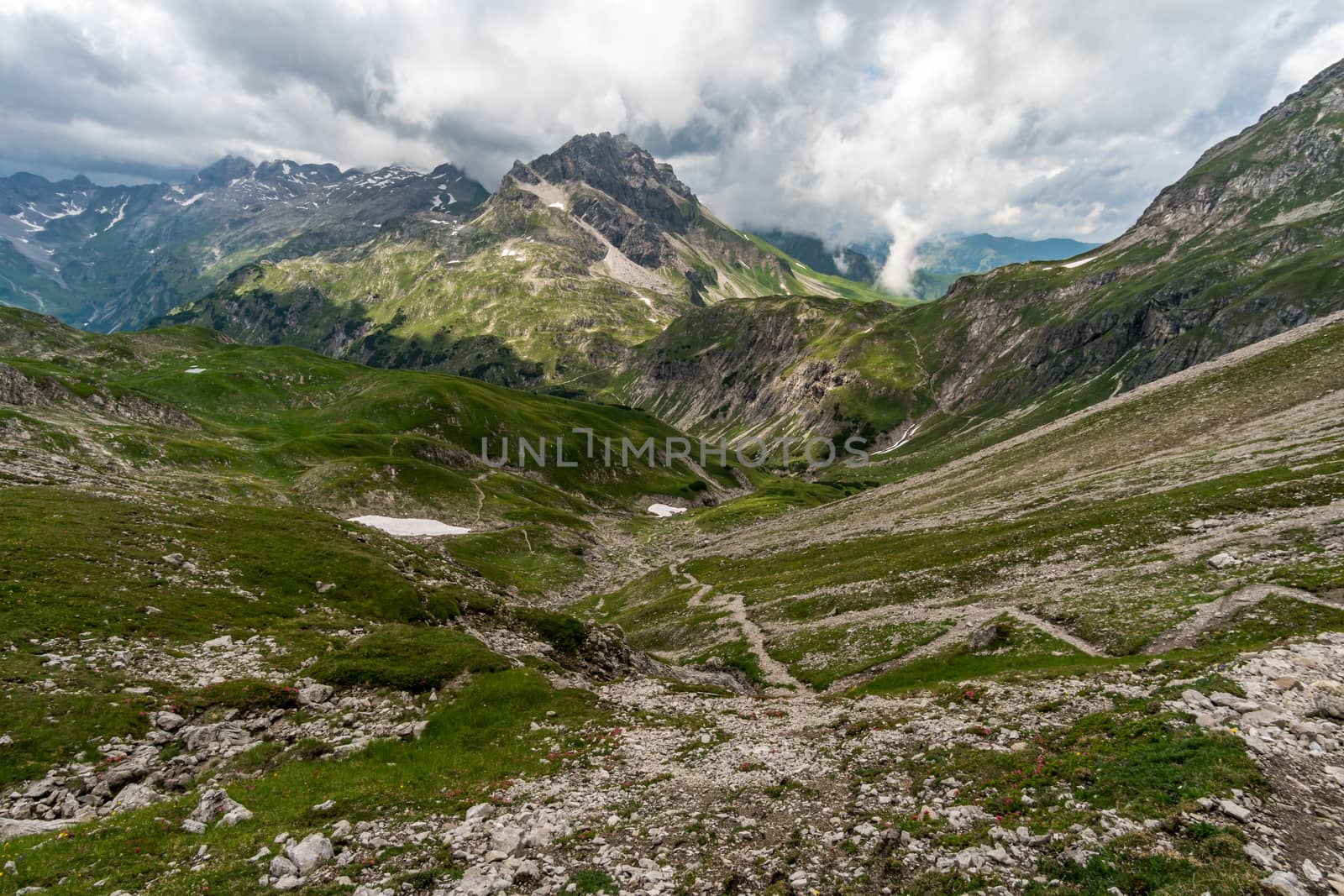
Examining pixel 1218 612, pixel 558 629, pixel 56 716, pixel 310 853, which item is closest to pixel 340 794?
pixel 310 853

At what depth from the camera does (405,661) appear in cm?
3141

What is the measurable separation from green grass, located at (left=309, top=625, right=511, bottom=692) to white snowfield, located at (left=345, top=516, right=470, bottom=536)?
238ft

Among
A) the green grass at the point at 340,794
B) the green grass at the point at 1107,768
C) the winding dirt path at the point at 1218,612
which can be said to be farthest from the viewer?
the winding dirt path at the point at 1218,612

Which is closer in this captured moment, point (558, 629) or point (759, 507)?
point (558, 629)

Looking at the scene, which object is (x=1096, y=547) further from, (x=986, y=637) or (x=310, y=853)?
(x=310, y=853)

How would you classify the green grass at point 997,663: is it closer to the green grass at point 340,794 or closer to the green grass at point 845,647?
the green grass at point 845,647

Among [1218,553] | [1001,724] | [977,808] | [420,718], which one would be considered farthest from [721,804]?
[1218,553]

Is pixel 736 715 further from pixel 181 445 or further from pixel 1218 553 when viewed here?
pixel 181 445

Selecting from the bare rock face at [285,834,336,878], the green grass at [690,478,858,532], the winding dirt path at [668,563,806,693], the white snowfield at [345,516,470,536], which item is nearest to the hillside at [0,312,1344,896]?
the bare rock face at [285,834,336,878]

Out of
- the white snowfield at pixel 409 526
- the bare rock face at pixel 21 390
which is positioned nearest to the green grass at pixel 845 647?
the white snowfield at pixel 409 526

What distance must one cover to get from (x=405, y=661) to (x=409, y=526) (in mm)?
81587

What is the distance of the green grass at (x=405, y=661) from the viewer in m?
29.8

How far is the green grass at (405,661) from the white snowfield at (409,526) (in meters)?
72.6

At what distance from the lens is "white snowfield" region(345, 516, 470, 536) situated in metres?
101
